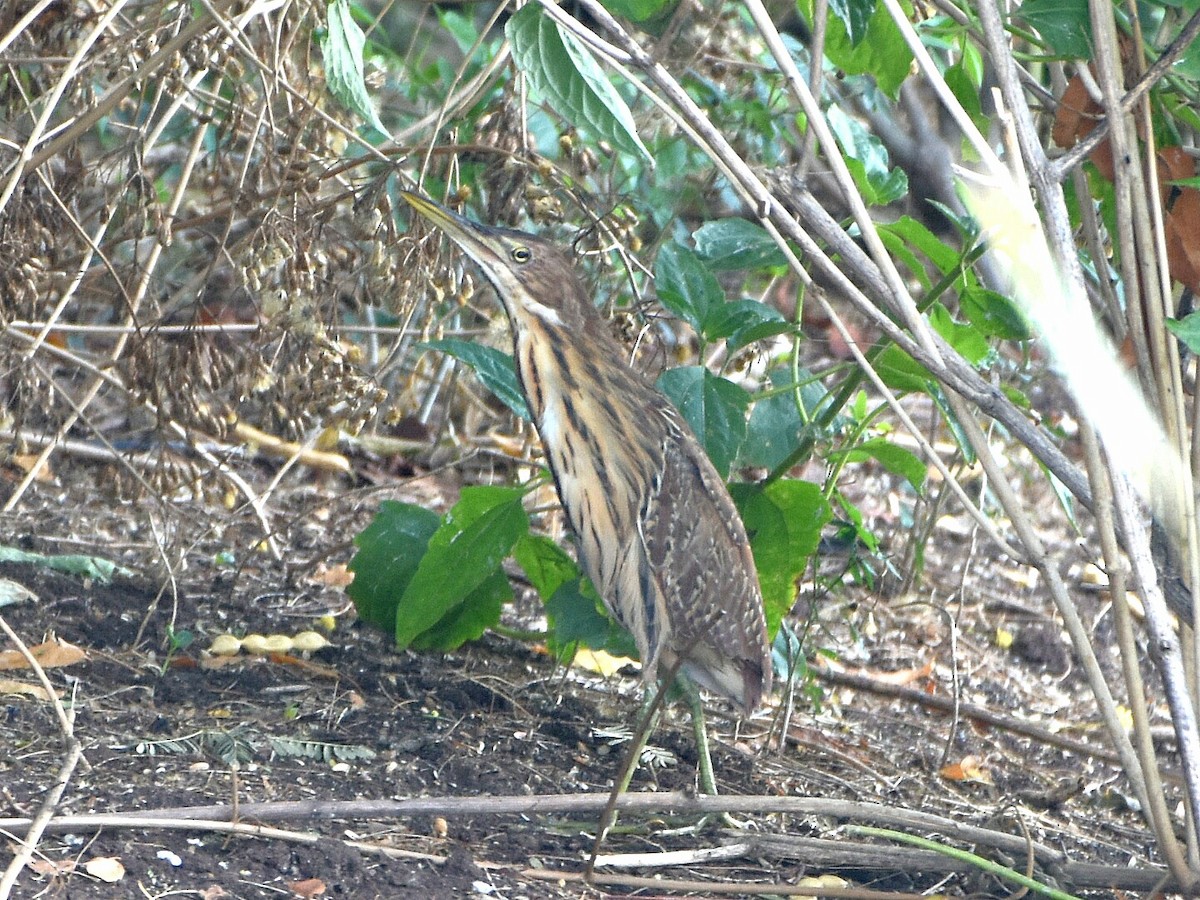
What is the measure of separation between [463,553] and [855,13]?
1.46m

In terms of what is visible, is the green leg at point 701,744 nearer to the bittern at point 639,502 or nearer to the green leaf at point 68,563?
the bittern at point 639,502

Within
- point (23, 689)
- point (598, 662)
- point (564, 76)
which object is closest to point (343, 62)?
point (564, 76)

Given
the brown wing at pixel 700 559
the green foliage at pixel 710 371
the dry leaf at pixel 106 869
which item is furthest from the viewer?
the brown wing at pixel 700 559

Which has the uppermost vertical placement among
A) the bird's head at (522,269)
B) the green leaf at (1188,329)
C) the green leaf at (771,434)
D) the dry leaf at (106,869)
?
the green leaf at (1188,329)

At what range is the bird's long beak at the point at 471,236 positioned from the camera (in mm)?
3064

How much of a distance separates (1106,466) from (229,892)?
5.56 ft

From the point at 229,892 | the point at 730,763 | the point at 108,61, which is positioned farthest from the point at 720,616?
the point at 108,61

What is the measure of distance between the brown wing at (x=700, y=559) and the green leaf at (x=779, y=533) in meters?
0.03

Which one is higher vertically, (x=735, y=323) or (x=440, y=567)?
(x=735, y=323)

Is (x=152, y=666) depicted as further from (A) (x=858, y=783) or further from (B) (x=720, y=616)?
(A) (x=858, y=783)

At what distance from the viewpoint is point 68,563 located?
3826mm

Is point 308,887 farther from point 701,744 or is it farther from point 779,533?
point 779,533

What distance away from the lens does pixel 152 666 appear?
3387 millimetres

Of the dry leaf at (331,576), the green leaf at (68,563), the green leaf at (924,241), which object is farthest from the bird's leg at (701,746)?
the green leaf at (68,563)
